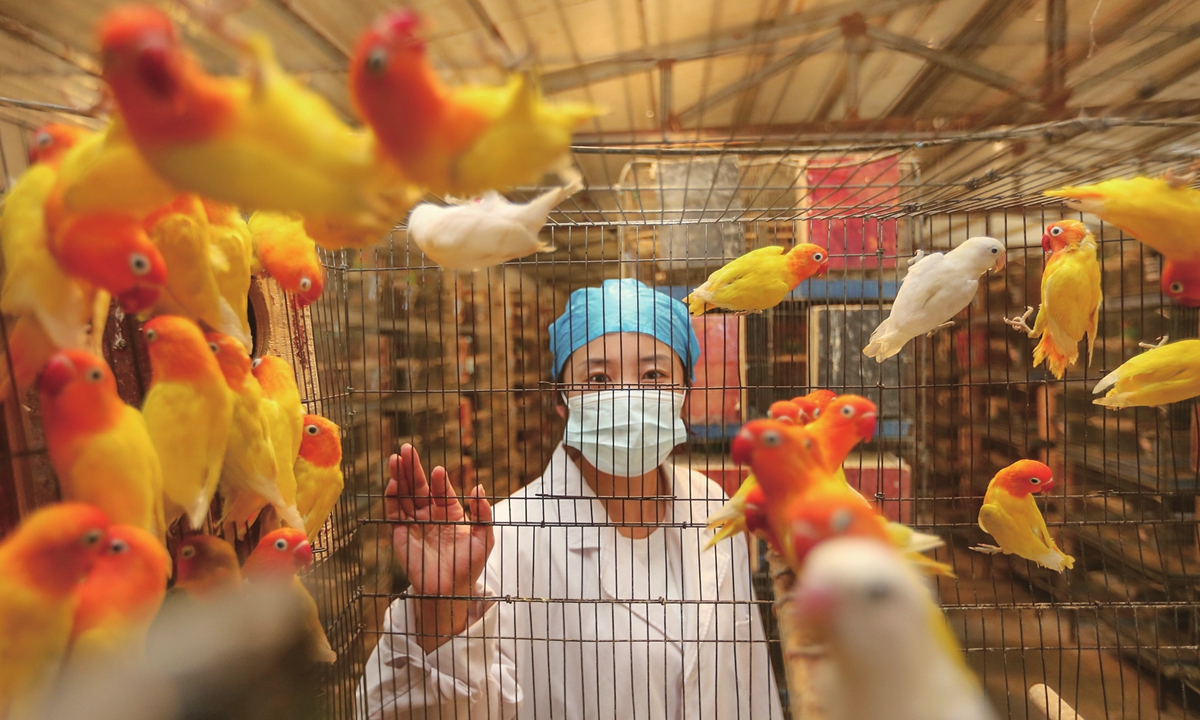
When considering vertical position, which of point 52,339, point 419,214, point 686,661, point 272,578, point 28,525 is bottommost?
point 686,661

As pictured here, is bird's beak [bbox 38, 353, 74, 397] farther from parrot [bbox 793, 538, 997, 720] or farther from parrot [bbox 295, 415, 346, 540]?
parrot [bbox 793, 538, 997, 720]

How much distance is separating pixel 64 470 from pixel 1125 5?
1.69m

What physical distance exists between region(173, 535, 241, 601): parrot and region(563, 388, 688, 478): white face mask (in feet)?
2.32

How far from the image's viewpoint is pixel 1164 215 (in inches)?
23.5

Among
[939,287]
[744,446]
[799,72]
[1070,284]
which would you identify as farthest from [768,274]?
[799,72]

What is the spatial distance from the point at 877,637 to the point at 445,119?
0.32 m

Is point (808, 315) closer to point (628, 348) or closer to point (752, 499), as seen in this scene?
point (628, 348)

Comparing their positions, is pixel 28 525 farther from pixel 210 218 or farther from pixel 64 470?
pixel 210 218

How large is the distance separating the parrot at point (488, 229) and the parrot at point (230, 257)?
0.18m

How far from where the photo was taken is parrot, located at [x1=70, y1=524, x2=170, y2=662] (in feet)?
1.20

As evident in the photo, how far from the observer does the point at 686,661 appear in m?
1.39

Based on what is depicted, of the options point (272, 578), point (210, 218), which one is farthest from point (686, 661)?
point (210, 218)

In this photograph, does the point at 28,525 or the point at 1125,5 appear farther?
the point at 1125,5

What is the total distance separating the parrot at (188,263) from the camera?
453 millimetres
